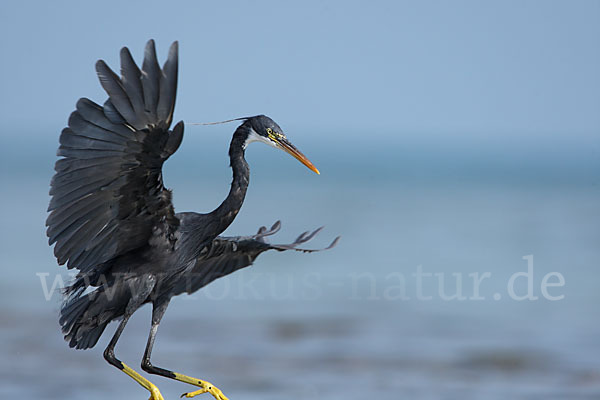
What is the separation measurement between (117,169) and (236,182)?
1083 mm

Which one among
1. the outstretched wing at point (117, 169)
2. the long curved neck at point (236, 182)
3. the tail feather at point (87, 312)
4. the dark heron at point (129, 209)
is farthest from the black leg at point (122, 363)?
the long curved neck at point (236, 182)

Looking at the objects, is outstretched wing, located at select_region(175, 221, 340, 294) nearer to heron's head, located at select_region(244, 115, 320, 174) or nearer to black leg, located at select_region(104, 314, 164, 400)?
black leg, located at select_region(104, 314, 164, 400)

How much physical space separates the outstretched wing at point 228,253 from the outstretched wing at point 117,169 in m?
0.90

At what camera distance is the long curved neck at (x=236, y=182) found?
754cm

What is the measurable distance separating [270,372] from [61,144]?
5.38m

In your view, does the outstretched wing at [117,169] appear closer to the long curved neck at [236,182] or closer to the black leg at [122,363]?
the long curved neck at [236,182]

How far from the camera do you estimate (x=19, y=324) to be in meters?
13.4

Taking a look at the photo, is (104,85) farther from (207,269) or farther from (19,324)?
(19,324)

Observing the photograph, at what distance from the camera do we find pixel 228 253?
8523 millimetres

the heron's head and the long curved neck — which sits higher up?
the heron's head

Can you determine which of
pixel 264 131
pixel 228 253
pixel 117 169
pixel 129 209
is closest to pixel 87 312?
pixel 129 209

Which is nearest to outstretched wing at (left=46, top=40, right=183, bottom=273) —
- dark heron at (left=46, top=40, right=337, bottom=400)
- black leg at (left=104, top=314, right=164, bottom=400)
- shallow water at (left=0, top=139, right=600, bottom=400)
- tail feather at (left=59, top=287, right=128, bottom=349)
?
dark heron at (left=46, top=40, right=337, bottom=400)

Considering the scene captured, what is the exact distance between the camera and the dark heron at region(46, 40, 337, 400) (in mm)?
6418

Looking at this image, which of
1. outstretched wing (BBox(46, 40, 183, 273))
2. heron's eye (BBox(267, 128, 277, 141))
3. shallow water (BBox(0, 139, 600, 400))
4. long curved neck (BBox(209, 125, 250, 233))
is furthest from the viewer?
shallow water (BBox(0, 139, 600, 400))
